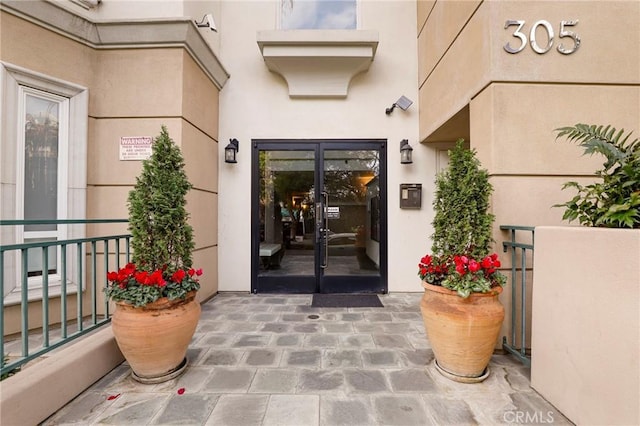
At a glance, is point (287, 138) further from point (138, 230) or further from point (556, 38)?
point (556, 38)

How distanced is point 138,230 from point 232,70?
3.20m

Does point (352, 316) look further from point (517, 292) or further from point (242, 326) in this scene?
point (517, 292)

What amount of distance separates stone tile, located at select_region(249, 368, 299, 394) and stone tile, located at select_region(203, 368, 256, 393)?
0.06 m

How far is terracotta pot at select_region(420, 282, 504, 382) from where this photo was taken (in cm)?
188

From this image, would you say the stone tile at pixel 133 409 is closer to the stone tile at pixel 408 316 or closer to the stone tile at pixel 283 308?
the stone tile at pixel 283 308

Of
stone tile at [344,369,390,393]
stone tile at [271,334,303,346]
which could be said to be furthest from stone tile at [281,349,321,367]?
stone tile at [344,369,390,393]

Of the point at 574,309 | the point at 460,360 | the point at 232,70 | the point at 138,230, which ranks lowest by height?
the point at 460,360

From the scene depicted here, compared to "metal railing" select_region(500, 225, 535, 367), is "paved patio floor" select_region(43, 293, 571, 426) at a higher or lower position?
lower

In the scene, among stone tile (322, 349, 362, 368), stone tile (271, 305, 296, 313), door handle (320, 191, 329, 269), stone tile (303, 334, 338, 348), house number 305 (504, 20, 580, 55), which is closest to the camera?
stone tile (322, 349, 362, 368)

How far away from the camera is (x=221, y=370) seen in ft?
6.87

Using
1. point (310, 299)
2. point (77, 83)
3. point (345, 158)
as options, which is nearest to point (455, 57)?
point (345, 158)

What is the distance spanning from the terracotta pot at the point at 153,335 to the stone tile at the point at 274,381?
63 centimetres

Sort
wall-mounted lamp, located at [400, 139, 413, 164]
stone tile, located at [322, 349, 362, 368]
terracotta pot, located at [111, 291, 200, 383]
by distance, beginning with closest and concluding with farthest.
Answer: terracotta pot, located at [111, 291, 200, 383]
stone tile, located at [322, 349, 362, 368]
wall-mounted lamp, located at [400, 139, 413, 164]

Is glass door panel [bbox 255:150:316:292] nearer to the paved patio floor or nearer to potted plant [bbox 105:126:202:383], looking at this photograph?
the paved patio floor
